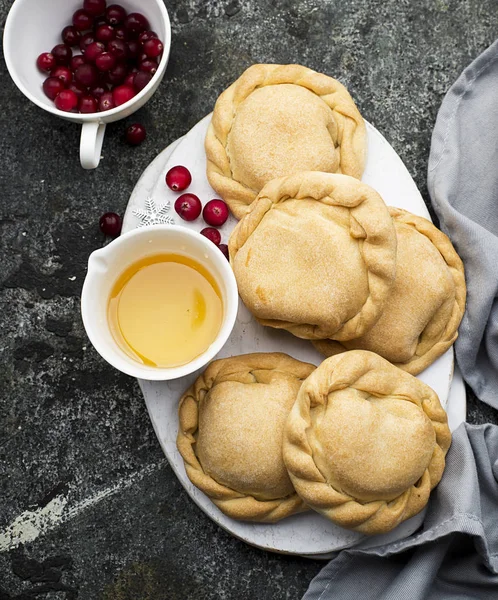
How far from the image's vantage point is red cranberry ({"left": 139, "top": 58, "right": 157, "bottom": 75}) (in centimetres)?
171

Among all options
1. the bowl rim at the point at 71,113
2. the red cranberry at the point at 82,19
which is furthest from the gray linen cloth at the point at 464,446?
the red cranberry at the point at 82,19

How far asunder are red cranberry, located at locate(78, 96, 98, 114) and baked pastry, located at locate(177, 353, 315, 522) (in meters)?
0.69

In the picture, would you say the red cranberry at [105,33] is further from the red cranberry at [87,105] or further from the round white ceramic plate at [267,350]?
the round white ceramic plate at [267,350]

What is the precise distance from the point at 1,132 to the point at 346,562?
4.59 feet

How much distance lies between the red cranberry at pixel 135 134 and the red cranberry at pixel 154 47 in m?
0.19

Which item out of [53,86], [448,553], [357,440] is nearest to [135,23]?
[53,86]

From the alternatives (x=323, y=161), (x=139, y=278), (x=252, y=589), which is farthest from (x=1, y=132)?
(x=252, y=589)

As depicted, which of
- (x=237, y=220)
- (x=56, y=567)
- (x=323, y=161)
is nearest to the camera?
(x=323, y=161)

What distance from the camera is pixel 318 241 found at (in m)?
1.45

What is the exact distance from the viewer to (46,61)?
5.67ft

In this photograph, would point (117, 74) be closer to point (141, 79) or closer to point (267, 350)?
point (141, 79)

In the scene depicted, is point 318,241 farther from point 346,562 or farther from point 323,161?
point 346,562

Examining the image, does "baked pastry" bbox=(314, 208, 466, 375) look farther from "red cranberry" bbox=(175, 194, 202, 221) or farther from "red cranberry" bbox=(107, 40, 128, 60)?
"red cranberry" bbox=(107, 40, 128, 60)

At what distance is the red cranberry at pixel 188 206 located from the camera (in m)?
1.64
